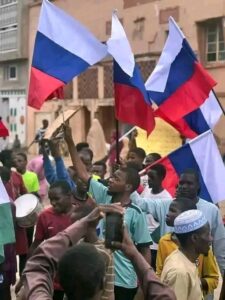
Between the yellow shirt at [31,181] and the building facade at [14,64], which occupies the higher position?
the building facade at [14,64]

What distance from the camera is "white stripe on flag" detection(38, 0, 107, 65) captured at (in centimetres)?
650

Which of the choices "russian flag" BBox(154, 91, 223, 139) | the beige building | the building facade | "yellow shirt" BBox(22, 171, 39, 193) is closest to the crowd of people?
"russian flag" BBox(154, 91, 223, 139)

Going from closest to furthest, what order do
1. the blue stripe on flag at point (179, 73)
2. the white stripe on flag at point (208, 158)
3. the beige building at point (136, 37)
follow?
the white stripe on flag at point (208, 158)
the blue stripe on flag at point (179, 73)
the beige building at point (136, 37)

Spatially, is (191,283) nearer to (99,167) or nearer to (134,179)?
(134,179)

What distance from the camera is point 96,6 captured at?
23.6 m

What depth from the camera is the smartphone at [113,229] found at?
9.84ft

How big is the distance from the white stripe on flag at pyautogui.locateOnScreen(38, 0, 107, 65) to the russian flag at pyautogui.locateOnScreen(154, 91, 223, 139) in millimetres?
911

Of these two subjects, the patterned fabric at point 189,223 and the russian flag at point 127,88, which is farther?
the russian flag at point 127,88

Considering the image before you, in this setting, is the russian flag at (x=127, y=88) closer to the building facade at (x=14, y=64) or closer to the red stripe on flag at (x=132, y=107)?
the red stripe on flag at (x=132, y=107)

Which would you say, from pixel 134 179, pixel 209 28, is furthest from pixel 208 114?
pixel 209 28

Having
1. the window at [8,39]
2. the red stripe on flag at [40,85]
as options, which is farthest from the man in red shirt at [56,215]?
the window at [8,39]

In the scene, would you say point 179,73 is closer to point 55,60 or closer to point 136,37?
point 55,60

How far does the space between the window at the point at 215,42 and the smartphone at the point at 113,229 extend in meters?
15.2

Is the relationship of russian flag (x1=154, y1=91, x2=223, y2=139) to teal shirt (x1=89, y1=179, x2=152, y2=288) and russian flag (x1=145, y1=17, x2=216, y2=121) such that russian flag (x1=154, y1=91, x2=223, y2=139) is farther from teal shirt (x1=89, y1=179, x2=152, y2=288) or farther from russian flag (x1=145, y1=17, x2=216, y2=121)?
teal shirt (x1=89, y1=179, x2=152, y2=288)
